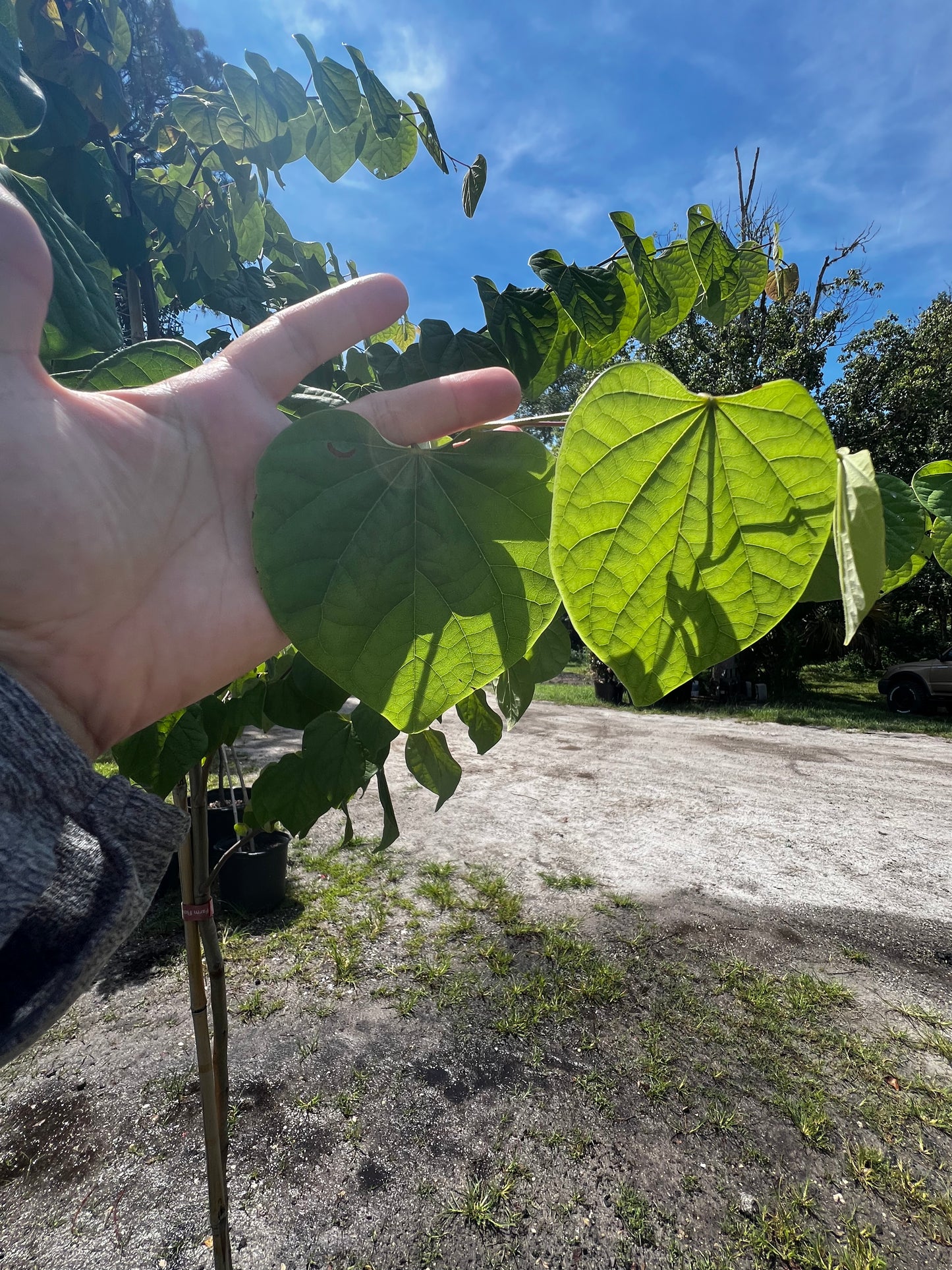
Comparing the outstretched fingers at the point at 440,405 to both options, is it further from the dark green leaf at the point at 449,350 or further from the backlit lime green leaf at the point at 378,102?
the backlit lime green leaf at the point at 378,102

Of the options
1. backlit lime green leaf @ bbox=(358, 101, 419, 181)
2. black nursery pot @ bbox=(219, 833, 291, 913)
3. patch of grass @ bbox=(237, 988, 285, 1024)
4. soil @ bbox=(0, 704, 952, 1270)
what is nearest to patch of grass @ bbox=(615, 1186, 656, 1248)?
soil @ bbox=(0, 704, 952, 1270)

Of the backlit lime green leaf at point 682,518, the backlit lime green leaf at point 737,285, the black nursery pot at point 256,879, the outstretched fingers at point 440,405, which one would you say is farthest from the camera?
the black nursery pot at point 256,879

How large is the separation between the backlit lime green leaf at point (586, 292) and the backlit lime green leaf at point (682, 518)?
297 millimetres

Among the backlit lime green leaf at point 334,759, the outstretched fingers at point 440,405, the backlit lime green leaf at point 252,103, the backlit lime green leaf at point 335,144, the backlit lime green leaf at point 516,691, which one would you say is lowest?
the backlit lime green leaf at point 334,759

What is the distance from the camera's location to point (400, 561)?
0.44 meters

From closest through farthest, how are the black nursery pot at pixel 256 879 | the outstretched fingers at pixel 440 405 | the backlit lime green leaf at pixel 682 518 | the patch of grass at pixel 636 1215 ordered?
the backlit lime green leaf at pixel 682 518, the outstretched fingers at pixel 440 405, the patch of grass at pixel 636 1215, the black nursery pot at pixel 256 879

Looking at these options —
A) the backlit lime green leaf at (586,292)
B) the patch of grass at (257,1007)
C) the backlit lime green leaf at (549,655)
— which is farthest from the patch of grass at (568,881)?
the backlit lime green leaf at (586,292)

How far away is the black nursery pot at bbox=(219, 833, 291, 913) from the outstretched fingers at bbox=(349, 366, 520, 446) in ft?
9.07

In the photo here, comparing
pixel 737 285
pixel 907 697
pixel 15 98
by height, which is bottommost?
pixel 907 697

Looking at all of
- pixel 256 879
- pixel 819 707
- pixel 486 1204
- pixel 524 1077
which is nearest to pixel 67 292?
pixel 486 1204

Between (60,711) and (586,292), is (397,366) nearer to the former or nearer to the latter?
(586,292)

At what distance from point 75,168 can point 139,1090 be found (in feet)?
7.69

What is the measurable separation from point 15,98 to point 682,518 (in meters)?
1.02

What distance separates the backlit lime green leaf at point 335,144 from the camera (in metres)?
0.99
